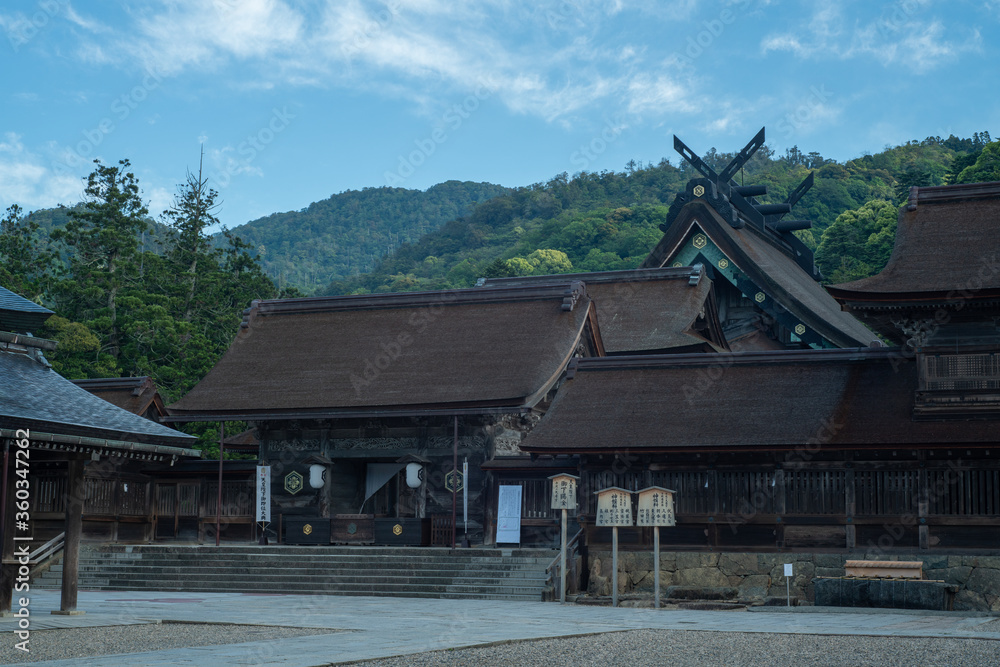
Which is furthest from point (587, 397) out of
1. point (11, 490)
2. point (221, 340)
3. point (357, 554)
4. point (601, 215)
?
point (601, 215)

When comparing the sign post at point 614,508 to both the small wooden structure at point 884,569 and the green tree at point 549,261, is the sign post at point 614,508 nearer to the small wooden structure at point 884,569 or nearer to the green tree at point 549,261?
the small wooden structure at point 884,569

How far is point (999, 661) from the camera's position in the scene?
34.6 ft

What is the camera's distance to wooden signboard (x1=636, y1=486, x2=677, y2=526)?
64.9 feet

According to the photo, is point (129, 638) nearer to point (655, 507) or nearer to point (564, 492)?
point (564, 492)

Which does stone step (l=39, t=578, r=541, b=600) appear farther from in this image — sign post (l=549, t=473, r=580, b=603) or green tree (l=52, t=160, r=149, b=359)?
green tree (l=52, t=160, r=149, b=359)

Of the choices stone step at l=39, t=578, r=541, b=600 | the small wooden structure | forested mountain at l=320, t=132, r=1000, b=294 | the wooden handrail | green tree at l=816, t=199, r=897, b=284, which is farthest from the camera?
forested mountain at l=320, t=132, r=1000, b=294

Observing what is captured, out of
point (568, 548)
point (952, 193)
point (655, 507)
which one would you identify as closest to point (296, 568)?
point (568, 548)

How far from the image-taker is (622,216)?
8419cm

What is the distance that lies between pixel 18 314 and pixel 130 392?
16.3 metres

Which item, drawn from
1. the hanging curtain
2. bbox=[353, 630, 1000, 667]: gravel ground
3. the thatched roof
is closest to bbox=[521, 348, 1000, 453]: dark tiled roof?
the hanging curtain

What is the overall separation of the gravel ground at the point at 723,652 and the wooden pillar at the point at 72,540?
7.41m

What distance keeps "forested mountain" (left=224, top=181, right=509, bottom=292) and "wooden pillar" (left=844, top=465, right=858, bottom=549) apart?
88054 mm

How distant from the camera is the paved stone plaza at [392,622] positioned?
11.1 meters

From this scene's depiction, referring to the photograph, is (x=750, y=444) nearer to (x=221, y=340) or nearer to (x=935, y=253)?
(x=935, y=253)
